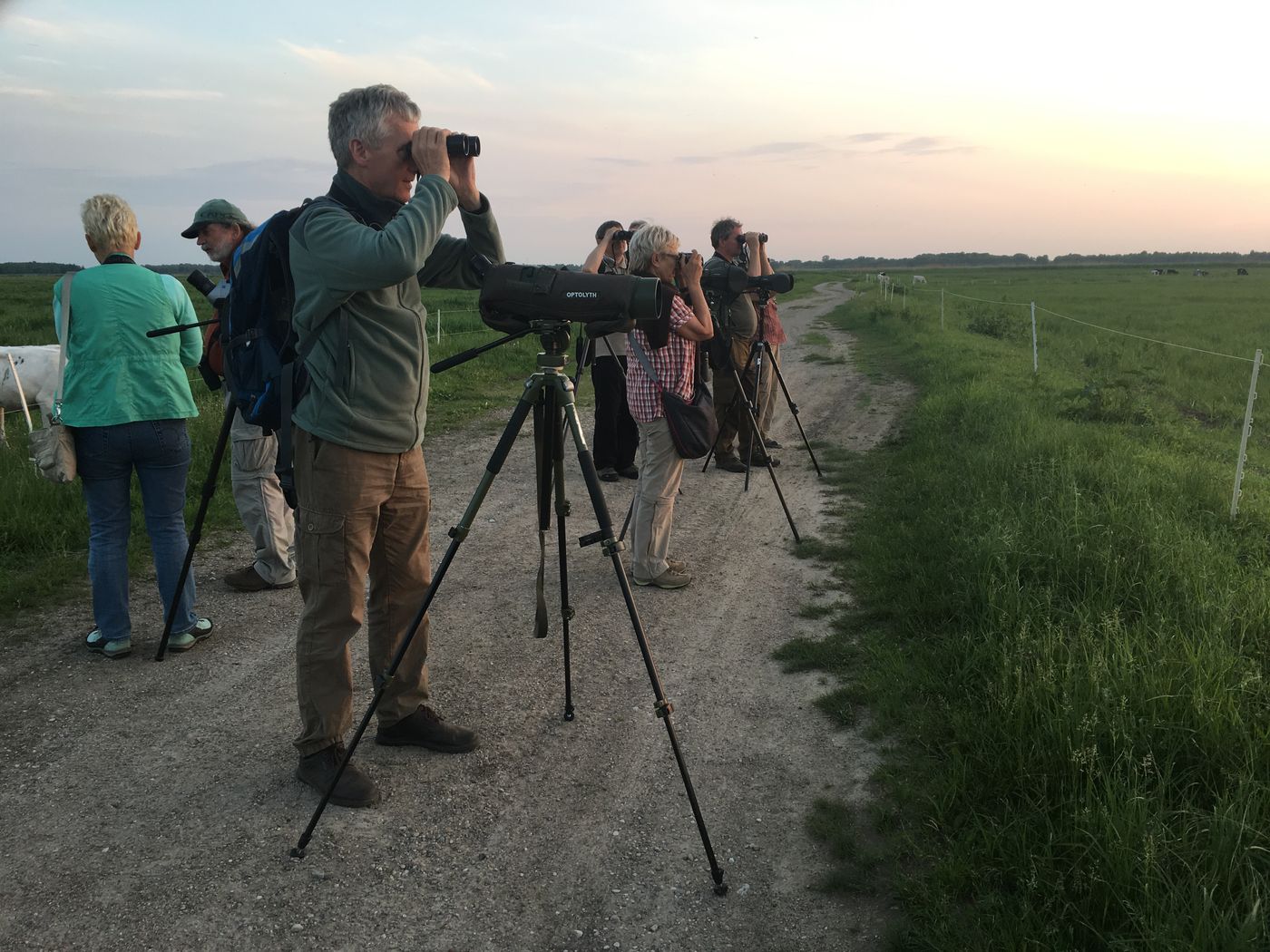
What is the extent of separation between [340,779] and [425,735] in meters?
0.46

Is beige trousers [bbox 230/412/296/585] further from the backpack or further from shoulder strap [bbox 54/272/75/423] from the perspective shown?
the backpack

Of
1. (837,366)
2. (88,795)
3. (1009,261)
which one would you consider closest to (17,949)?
(88,795)

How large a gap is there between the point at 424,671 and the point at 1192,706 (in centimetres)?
283

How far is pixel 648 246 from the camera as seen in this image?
5117 millimetres

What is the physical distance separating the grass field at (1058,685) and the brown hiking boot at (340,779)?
1.57 m

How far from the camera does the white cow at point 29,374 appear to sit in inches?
361

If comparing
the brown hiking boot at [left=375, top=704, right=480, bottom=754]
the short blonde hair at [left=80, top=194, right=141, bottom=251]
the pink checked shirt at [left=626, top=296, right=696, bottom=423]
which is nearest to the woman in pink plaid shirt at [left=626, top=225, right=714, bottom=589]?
the pink checked shirt at [left=626, top=296, right=696, bottom=423]

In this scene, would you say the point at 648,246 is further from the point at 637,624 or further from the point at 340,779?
the point at 340,779

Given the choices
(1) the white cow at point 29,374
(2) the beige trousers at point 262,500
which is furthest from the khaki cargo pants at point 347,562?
(1) the white cow at point 29,374

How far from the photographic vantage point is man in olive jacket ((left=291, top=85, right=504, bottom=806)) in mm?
2783

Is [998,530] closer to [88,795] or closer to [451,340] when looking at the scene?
[88,795]

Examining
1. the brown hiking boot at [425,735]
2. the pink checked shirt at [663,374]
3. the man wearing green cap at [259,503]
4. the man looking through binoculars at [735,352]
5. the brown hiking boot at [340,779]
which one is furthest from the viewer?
the man looking through binoculars at [735,352]

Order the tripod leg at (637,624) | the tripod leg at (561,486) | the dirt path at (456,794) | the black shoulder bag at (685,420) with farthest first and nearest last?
the black shoulder bag at (685,420), the tripod leg at (561,486), the tripod leg at (637,624), the dirt path at (456,794)

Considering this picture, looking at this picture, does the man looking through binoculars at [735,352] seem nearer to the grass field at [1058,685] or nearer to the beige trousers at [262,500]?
the grass field at [1058,685]
